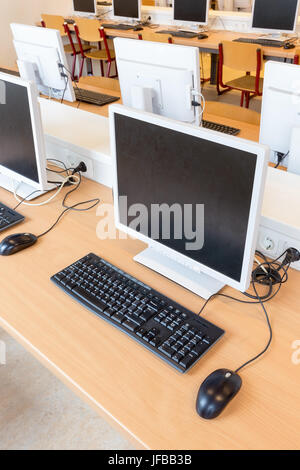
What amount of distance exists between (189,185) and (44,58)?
154 cm

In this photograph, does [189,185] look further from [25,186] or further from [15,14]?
[15,14]

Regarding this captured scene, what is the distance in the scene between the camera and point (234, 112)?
7.30 feet

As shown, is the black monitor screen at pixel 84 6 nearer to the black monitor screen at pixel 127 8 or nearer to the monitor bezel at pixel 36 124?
the black monitor screen at pixel 127 8

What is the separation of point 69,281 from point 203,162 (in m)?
0.48

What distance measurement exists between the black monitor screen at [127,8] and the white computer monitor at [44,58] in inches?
128

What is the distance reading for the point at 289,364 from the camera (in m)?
0.86

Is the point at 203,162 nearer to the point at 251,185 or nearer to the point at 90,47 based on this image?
the point at 251,185

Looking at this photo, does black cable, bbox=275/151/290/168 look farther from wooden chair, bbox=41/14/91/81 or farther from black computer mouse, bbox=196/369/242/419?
wooden chair, bbox=41/14/91/81

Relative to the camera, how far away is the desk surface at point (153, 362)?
741mm

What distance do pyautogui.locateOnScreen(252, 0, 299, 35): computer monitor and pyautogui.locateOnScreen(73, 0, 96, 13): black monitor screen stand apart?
89.6 inches

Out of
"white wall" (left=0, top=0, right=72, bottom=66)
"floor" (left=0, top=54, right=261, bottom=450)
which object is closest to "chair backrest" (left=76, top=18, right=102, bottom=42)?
"white wall" (left=0, top=0, right=72, bottom=66)

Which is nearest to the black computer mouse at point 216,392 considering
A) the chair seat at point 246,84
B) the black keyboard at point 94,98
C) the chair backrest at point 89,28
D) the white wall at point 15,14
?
the black keyboard at point 94,98

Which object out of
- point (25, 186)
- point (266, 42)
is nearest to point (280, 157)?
point (25, 186)
